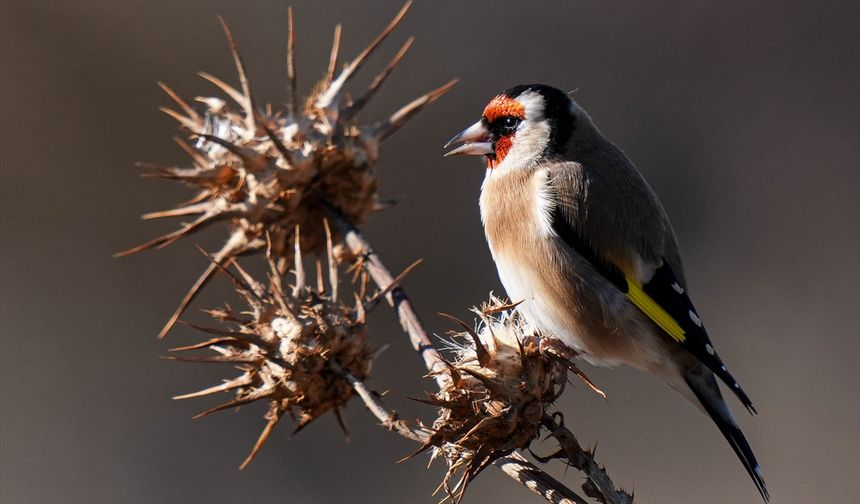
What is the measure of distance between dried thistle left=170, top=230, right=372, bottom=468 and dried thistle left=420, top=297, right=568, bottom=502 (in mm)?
311

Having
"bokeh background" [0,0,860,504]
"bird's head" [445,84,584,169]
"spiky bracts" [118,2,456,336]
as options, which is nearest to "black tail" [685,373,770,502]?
"bird's head" [445,84,584,169]

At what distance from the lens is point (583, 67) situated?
7.89 metres

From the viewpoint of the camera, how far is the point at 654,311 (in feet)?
11.3

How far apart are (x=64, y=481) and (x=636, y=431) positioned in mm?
3829

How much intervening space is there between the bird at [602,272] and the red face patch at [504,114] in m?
0.16

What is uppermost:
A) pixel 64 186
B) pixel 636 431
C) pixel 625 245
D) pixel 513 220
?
pixel 64 186

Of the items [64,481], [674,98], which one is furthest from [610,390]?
[64,481]

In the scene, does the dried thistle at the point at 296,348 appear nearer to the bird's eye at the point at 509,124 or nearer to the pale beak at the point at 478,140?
the pale beak at the point at 478,140

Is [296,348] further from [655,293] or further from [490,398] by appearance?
[655,293]

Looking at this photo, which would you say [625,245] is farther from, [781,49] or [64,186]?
[781,49]

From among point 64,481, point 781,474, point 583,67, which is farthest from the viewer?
point 583,67

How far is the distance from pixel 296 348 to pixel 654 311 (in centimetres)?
140

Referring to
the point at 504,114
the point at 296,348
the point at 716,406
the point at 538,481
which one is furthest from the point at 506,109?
the point at 538,481

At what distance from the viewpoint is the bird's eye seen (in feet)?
12.4
